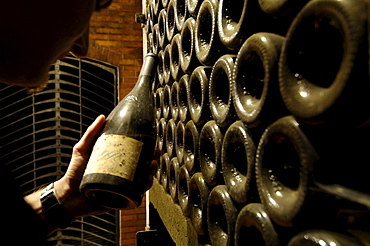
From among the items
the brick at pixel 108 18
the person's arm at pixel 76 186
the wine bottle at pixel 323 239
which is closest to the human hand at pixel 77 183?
the person's arm at pixel 76 186

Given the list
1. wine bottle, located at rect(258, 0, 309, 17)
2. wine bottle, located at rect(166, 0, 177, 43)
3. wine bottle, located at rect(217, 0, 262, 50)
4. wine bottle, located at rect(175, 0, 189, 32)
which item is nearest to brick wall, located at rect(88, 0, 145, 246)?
wine bottle, located at rect(166, 0, 177, 43)

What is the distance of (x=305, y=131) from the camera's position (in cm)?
45

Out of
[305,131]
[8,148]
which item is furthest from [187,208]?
[8,148]

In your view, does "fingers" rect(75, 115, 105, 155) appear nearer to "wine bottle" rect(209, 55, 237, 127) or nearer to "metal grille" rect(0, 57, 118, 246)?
"wine bottle" rect(209, 55, 237, 127)

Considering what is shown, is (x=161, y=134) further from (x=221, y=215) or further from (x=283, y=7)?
(x=283, y=7)

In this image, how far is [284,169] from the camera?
55cm

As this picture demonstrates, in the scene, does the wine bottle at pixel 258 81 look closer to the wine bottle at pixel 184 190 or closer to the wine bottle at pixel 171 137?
the wine bottle at pixel 184 190

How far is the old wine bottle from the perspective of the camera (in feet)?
3.09

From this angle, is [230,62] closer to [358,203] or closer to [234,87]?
[234,87]

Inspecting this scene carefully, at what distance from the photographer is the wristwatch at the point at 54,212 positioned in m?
1.15

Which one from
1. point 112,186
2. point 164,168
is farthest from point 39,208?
point 164,168

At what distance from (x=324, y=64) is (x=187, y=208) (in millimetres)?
867

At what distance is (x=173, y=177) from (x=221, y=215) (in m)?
0.66

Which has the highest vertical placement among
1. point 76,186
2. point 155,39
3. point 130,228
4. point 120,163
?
point 155,39
